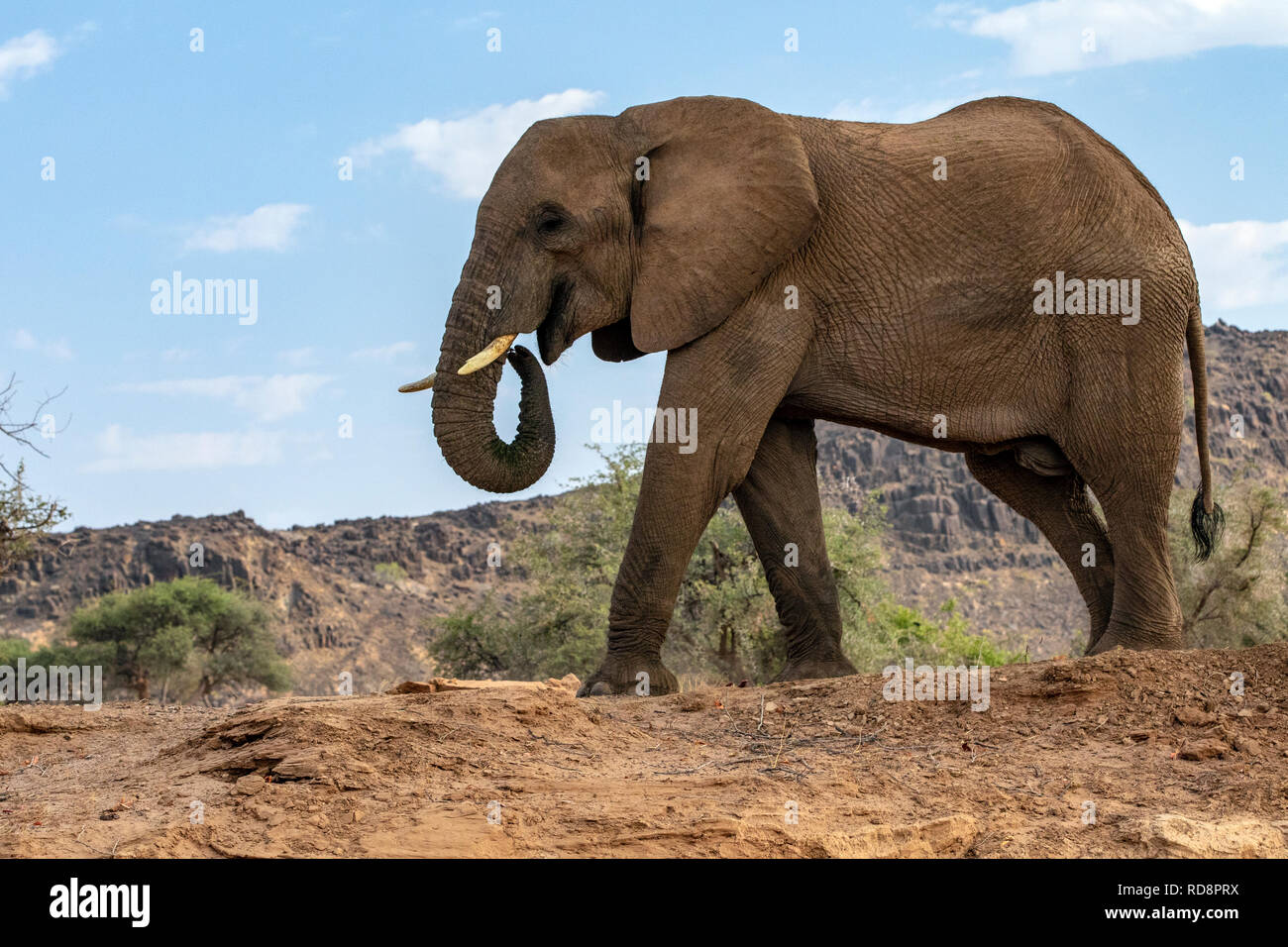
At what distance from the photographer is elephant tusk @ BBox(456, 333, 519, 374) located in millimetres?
8484

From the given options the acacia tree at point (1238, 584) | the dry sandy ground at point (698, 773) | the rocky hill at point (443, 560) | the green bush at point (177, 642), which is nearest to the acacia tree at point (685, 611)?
the acacia tree at point (1238, 584)

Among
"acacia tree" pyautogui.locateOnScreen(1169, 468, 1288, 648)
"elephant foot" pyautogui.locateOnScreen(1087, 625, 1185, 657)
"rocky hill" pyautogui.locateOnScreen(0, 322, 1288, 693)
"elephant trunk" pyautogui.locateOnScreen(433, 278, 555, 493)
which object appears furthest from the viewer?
"rocky hill" pyautogui.locateOnScreen(0, 322, 1288, 693)

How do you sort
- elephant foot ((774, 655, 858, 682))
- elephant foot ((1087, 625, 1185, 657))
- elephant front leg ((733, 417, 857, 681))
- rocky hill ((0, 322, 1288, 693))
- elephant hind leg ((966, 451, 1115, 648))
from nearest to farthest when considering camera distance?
elephant foot ((1087, 625, 1185, 657))
elephant foot ((774, 655, 858, 682))
elephant front leg ((733, 417, 857, 681))
elephant hind leg ((966, 451, 1115, 648))
rocky hill ((0, 322, 1288, 693))

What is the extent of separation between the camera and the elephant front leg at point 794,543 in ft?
30.5

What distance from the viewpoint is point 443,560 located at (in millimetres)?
41094

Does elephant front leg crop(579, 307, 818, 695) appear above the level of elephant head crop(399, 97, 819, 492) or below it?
below

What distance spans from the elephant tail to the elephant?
31 centimetres

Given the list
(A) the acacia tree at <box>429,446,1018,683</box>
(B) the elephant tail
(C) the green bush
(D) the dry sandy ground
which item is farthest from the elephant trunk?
(C) the green bush

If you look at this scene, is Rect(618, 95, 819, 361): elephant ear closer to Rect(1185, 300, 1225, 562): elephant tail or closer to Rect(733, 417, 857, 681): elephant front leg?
Rect(733, 417, 857, 681): elephant front leg

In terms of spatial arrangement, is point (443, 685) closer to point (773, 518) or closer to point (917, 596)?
point (773, 518)

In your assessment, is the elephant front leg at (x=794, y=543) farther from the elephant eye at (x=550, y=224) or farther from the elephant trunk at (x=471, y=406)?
the elephant eye at (x=550, y=224)

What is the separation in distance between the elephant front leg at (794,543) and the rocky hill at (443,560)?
22.6m

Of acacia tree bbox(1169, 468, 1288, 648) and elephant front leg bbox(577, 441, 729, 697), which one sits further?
acacia tree bbox(1169, 468, 1288, 648)

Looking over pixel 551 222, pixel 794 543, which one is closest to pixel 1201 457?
pixel 794 543
